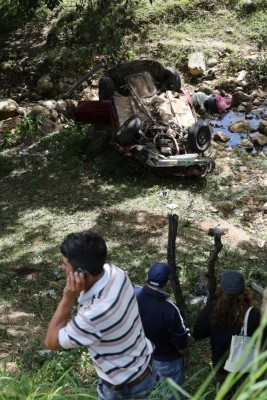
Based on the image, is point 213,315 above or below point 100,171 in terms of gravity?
above

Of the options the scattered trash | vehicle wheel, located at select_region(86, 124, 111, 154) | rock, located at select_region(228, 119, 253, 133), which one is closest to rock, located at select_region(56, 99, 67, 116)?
the scattered trash

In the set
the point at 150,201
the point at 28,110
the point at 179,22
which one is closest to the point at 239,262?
the point at 150,201

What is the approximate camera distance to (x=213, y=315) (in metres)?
3.46

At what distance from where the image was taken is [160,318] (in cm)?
343

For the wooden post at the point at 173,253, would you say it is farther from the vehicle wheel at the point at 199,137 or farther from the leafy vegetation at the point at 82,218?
the vehicle wheel at the point at 199,137

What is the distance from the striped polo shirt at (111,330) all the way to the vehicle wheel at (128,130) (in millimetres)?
6356

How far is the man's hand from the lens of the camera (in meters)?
2.52

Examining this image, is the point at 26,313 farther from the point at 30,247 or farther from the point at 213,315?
the point at 213,315

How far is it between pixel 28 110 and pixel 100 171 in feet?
11.6

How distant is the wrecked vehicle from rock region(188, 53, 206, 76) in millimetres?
2724

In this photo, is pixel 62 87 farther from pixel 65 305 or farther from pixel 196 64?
pixel 65 305

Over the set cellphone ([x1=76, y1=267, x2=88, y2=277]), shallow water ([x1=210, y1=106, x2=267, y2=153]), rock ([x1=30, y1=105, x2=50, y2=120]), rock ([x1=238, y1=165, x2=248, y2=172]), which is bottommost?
shallow water ([x1=210, y1=106, x2=267, y2=153])

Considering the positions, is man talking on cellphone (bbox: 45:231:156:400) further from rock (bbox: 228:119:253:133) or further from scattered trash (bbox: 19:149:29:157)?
rock (bbox: 228:119:253:133)

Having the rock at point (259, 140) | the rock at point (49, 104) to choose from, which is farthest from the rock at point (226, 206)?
the rock at point (49, 104)
